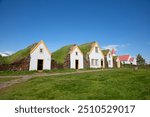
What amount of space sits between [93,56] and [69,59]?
27.8 feet

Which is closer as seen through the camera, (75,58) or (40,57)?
(40,57)

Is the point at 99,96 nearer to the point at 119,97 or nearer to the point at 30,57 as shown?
the point at 119,97

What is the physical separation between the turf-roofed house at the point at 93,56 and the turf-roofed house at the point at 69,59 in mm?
2071

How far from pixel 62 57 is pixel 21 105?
1175 inches

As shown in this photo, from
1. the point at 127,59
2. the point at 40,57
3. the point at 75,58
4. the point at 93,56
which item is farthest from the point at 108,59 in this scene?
the point at 127,59

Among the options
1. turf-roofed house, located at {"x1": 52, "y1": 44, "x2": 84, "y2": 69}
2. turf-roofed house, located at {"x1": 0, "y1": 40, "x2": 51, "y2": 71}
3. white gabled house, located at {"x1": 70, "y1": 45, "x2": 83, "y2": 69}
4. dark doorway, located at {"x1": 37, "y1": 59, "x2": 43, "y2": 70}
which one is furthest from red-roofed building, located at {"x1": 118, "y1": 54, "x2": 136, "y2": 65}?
dark doorway, located at {"x1": 37, "y1": 59, "x2": 43, "y2": 70}

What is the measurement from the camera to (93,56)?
43.7m

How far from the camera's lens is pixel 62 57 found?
125 ft

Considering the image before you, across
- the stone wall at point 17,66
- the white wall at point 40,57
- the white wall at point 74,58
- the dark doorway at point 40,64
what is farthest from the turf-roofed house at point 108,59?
the stone wall at point 17,66

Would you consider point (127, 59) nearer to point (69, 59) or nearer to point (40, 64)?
point (69, 59)

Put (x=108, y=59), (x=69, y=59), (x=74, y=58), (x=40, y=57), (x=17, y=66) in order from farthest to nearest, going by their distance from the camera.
→ (x=108, y=59)
(x=74, y=58)
(x=69, y=59)
(x=40, y=57)
(x=17, y=66)

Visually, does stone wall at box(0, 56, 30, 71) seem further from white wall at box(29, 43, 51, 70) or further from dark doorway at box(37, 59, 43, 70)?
dark doorway at box(37, 59, 43, 70)

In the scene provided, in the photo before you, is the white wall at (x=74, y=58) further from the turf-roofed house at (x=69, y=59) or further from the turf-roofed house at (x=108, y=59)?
the turf-roofed house at (x=108, y=59)

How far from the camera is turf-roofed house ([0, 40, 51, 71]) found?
30.7m
